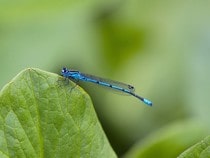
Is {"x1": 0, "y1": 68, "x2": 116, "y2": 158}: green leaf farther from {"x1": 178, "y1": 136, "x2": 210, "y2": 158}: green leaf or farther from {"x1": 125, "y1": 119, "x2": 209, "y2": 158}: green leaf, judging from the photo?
{"x1": 125, "y1": 119, "x2": 209, "y2": 158}: green leaf

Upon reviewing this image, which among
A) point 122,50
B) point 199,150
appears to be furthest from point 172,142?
point 122,50

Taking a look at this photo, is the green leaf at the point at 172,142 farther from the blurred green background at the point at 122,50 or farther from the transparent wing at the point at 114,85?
the blurred green background at the point at 122,50

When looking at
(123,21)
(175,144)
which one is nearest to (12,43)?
(123,21)

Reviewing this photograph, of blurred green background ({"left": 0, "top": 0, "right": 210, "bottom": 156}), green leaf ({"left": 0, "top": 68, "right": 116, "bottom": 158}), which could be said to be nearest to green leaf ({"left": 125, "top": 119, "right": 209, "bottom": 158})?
green leaf ({"left": 0, "top": 68, "right": 116, "bottom": 158})

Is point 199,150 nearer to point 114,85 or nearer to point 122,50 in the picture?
point 114,85

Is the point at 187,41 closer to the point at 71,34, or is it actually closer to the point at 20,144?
the point at 71,34

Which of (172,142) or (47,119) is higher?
(47,119)
